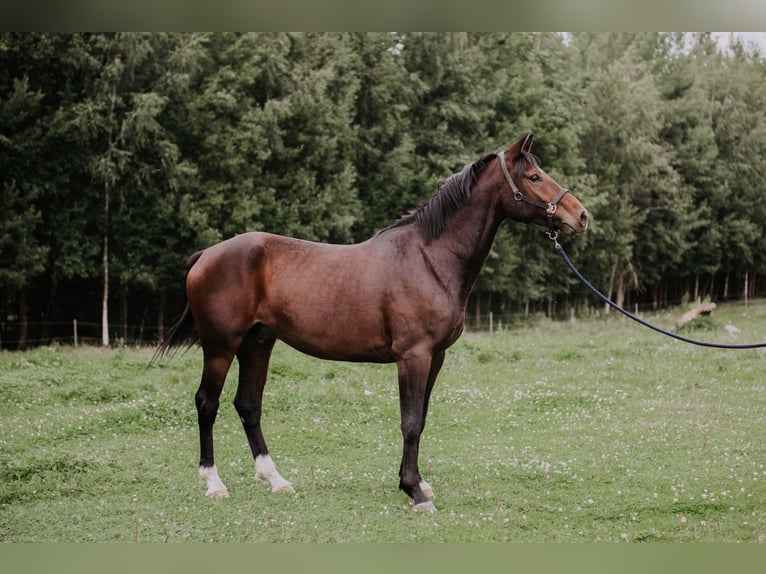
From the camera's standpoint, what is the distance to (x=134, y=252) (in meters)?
18.3

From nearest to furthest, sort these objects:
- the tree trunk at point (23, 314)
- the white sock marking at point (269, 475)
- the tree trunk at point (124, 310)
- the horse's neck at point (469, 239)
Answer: the horse's neck at point (469, 239)
the white sock marking at point (269, 475)
the tree trunk at point (23, 314)
the tree trunk at point (124, 310)

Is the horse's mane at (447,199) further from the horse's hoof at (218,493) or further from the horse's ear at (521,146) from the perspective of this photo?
A: the horse's hoof at (218,493)

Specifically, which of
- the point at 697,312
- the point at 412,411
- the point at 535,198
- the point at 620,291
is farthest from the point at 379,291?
the point at 620,291

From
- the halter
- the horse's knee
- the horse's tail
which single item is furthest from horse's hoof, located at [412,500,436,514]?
the horse's tail

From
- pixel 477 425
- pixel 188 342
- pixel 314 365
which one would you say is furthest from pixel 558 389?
pixel 188 342

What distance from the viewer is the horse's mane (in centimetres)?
618

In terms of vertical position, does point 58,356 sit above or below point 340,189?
below

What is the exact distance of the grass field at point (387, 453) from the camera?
5738 mm

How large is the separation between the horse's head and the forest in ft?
11.7

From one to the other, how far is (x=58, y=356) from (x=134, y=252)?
678cm

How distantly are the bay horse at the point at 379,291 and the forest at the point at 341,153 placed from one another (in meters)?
3.34

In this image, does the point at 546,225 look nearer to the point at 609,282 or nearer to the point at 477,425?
the point at 477,425

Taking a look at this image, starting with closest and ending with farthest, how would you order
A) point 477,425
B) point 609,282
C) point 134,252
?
point 477,425 → point 134,252 → point 609,282

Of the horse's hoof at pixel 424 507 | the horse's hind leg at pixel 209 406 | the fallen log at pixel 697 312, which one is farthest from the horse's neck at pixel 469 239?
the fallen log at pixel 697 312
